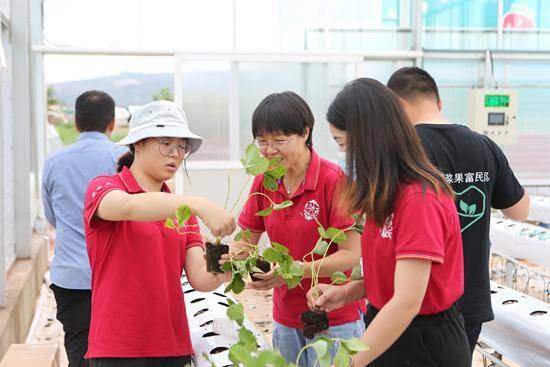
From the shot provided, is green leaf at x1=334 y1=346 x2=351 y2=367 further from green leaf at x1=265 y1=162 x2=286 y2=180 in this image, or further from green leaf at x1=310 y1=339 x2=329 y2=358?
green leaf at x1=265 y1=162 x2=286 y2=180

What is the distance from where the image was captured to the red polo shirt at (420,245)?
1.52 meters

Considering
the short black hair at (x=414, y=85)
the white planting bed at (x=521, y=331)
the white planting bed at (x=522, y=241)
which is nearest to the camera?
the short black hair at (x=414, y=85)

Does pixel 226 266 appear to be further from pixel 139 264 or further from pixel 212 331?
pixel 212 331

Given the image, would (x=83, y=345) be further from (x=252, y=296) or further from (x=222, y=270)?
(x=252, y=296)

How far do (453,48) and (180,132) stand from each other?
23.4ft

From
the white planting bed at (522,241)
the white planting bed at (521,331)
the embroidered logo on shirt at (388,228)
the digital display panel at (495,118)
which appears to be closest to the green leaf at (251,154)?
the embroidered logo on shirt at (388,228)

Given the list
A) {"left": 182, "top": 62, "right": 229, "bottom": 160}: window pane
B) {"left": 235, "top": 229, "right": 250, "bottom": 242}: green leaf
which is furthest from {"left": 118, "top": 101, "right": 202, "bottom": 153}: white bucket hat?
{"left": 182, "top": 62, "right": 229, "bottom": 160}: window pane

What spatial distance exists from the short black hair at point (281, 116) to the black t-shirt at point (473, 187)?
50 centimetres

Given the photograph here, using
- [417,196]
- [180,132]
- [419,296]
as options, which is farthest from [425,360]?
[180,132]

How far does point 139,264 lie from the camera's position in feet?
5.88

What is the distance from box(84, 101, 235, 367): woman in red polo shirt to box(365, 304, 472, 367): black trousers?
0.58 meters

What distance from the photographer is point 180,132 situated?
1790 mm

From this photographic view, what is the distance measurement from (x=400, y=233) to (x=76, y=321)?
1723 mm

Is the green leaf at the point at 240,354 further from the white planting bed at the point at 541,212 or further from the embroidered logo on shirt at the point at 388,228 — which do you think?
the white planting bed at the point at 541,212
